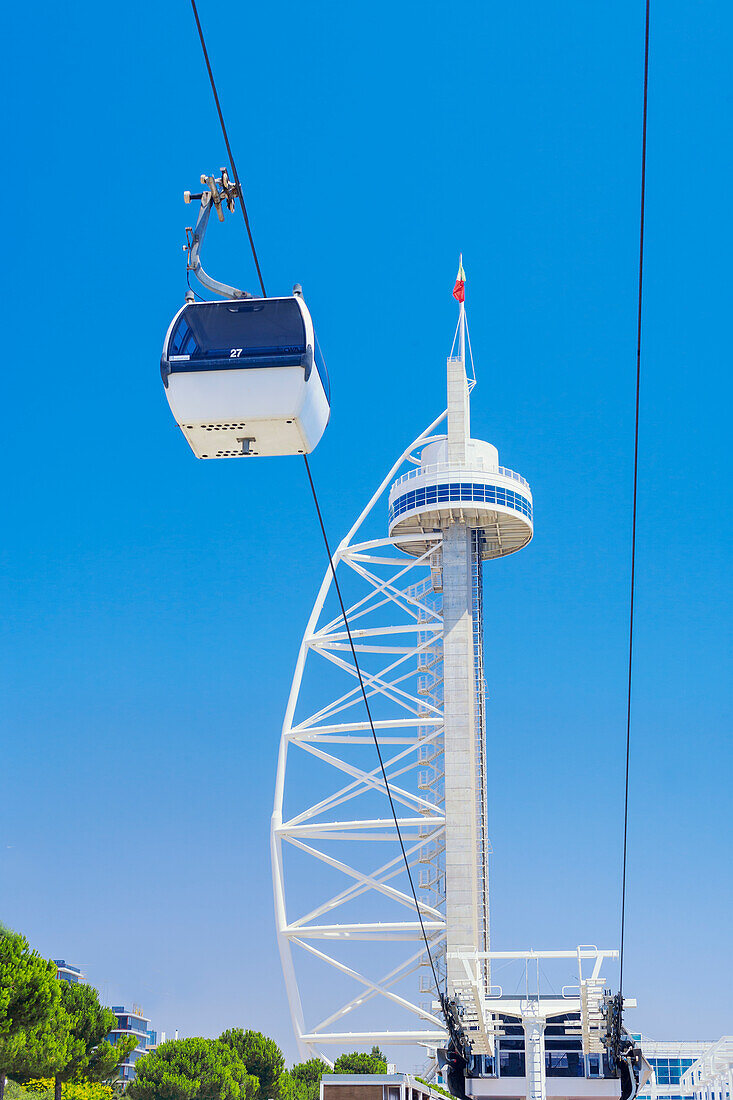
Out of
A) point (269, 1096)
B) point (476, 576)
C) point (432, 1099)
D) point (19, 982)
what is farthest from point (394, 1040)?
point (19, 982)

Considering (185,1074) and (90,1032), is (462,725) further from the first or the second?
(90,1032)

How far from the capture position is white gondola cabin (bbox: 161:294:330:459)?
15.6m

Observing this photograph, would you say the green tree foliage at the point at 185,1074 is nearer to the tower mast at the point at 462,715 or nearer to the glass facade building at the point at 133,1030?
Result: the tower mast at the point at 462,715

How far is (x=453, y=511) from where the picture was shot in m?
91.9

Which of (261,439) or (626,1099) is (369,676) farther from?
(261,439)

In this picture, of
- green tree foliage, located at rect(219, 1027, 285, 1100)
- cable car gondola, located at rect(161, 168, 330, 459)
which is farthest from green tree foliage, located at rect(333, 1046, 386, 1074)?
cable car gondola, located at rect(161, 168, 330, 459)

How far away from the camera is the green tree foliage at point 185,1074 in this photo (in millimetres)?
75000

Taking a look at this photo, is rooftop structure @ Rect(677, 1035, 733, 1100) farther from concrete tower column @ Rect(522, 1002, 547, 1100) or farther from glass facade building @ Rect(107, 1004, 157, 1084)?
glass facade building @ Rect(107, 1004, 157, 1084)

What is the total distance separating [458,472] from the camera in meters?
92.2

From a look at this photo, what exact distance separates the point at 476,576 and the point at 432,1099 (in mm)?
33822

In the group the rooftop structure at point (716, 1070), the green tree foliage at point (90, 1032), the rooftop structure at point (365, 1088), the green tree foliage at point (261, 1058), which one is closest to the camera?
the rooftop structure at point (365, 1088)

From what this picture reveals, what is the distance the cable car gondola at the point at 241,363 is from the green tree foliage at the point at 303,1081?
79.8 meters

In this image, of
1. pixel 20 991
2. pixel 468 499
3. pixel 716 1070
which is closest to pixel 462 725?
pixel 468 499

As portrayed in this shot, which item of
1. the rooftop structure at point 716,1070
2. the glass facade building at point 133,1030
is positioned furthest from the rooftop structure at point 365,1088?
the glass facade building at point 133,1030
